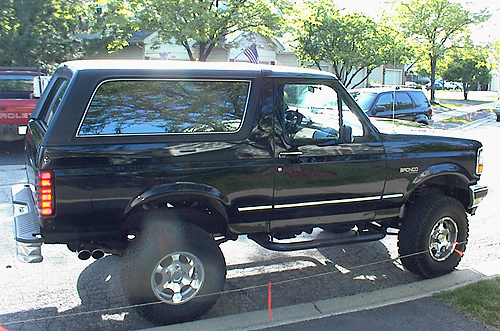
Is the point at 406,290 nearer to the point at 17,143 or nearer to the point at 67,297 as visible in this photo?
the point at 67,297

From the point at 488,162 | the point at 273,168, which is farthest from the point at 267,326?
the point at 488,162

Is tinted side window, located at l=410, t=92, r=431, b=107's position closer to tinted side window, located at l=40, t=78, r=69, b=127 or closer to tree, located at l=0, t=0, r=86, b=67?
tinted side window, located at l=40, t=78, r=69, b=127

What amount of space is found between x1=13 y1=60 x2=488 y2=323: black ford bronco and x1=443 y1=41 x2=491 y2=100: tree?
30036 millimetres

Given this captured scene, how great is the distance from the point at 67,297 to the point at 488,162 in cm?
1011

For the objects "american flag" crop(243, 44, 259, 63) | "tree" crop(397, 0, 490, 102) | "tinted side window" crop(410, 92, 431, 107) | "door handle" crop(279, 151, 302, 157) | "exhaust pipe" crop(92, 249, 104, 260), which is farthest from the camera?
"tree" crop(397, 0, 490, 102)

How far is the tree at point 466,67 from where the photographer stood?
32.8m

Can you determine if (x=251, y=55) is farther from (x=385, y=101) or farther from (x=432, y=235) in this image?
(x=432, y=235)

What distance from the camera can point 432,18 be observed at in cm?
2919

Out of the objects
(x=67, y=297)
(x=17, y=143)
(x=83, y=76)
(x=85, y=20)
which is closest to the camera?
(x=83, y=76)

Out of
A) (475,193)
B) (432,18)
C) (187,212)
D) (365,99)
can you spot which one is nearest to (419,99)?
(365,99)

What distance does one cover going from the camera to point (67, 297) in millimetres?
4555

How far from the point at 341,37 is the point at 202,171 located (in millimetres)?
18870

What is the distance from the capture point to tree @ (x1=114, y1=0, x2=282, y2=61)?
17.0m

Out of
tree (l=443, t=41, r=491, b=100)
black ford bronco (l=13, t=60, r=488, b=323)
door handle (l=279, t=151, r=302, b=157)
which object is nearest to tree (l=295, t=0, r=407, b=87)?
tree (l=443, t=41, r=491, b=100)
